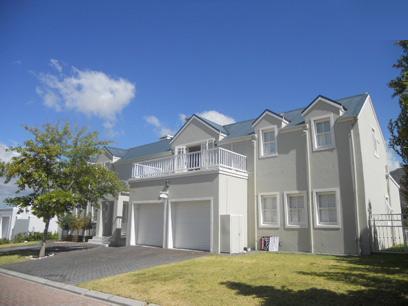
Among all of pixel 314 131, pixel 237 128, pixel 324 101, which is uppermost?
pixel 324 101

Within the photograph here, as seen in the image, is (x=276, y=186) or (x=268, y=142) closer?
(x=276, y=186)

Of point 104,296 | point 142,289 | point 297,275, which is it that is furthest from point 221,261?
point 104,296

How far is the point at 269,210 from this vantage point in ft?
61.8

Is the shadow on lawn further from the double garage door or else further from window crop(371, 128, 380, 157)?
window crop(371, 128, 380, 157)

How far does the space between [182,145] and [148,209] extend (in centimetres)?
491

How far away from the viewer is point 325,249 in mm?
16266

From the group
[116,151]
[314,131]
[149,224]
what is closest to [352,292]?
[314,131]

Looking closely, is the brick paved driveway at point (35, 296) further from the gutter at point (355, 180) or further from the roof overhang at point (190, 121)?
the roof overhang at point (190, 121)

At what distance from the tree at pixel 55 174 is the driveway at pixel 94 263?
249 centimetres

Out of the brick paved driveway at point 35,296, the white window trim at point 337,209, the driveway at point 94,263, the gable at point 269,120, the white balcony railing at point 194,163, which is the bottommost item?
the brick paved driveway at point 35,296

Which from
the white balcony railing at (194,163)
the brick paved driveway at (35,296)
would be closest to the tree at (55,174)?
the white balcony railing at (194,163)

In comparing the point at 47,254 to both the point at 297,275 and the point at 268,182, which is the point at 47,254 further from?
the point at 297,275

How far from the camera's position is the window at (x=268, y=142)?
19.3 metres

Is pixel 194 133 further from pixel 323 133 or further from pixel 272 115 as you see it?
pixel 323 133
